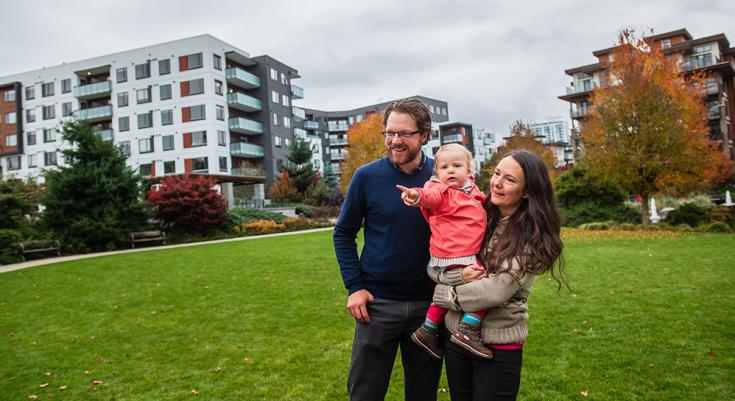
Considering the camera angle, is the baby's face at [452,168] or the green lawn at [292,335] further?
the green lawn at [292,335]

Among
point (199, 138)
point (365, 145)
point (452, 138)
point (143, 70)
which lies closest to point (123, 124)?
point (143, 70)

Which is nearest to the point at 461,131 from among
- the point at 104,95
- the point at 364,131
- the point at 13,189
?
the point at 364,131

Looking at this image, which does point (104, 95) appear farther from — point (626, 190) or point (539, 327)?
point (539, 327)

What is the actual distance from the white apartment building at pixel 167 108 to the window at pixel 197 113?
0.30 ft

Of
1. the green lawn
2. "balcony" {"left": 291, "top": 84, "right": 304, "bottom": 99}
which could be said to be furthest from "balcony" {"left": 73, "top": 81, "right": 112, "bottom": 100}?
the green lawn

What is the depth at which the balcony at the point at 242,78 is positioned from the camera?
148 feet

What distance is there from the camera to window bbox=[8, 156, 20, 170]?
51188 millimetres

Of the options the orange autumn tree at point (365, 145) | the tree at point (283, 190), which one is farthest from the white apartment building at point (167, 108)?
the orange autumn tree at point (365, 145)

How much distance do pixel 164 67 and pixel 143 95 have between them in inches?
136

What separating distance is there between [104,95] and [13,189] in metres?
30.0

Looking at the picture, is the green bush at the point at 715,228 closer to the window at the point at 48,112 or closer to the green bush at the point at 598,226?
the green bush at the point at 598,226

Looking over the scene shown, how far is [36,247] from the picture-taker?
1878 centimetres

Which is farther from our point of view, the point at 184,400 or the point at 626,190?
the point at 626,190

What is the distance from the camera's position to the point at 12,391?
500 cm
